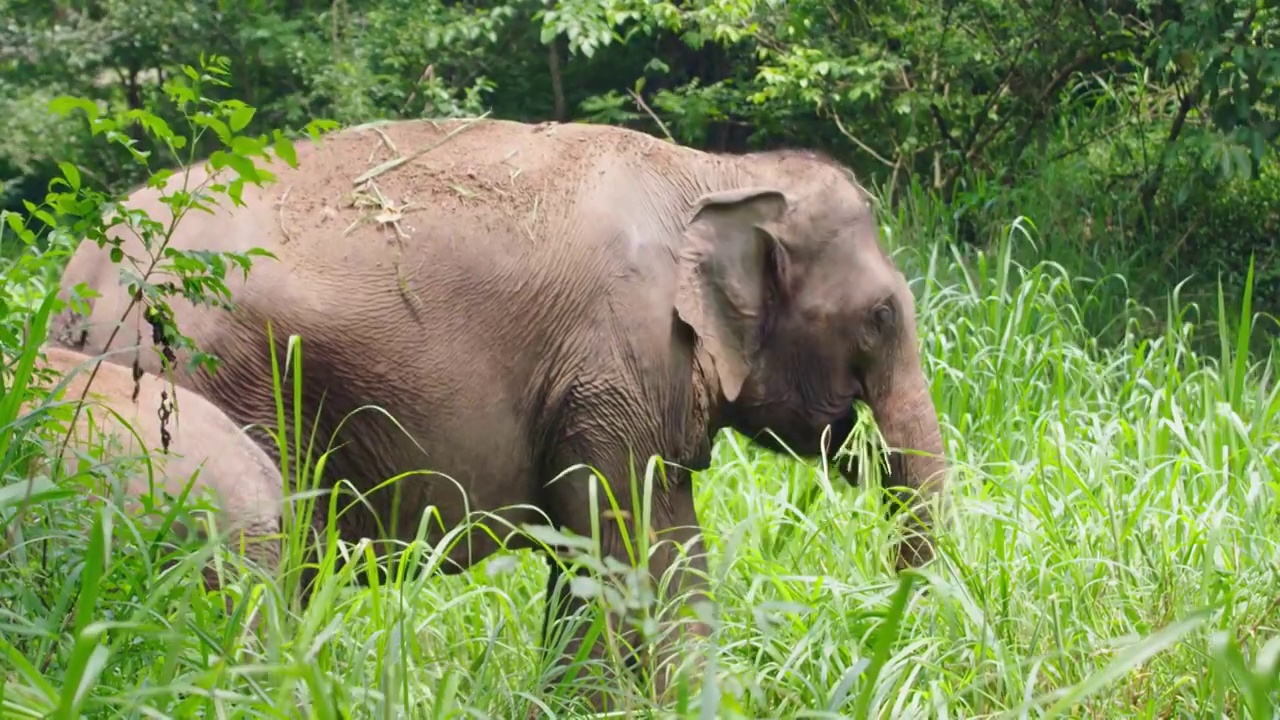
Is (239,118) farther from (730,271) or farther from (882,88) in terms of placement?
(882,88)

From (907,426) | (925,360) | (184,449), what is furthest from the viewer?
(925,360)

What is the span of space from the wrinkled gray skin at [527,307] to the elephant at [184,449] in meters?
0.45

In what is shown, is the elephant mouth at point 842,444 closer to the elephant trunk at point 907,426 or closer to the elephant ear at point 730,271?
the elephant trunk at point 907,426

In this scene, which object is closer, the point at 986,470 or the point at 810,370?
the point at 810,370

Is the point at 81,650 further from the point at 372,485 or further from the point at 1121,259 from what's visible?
the point at 1121,259

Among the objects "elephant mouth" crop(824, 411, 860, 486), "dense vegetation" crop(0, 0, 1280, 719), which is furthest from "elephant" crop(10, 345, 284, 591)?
"elephant mouth" crop(824, 411, 860, 486)

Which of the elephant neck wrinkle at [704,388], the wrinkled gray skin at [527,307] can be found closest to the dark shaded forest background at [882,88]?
the wrinkled gray skin at [527,307]

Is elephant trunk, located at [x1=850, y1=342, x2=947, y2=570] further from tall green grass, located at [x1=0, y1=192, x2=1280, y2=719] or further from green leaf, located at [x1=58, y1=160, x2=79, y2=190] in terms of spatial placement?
green leaf, located at [x1=58, y1=160, x2=79, y2=190]

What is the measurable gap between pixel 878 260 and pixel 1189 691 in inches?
60.2

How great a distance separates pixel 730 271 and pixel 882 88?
483 cm

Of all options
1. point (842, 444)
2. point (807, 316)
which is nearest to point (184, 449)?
point (807, 316)

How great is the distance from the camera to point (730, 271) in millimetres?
3938

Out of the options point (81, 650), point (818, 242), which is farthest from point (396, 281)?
point (81, 650)

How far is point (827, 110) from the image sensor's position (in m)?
8.86
